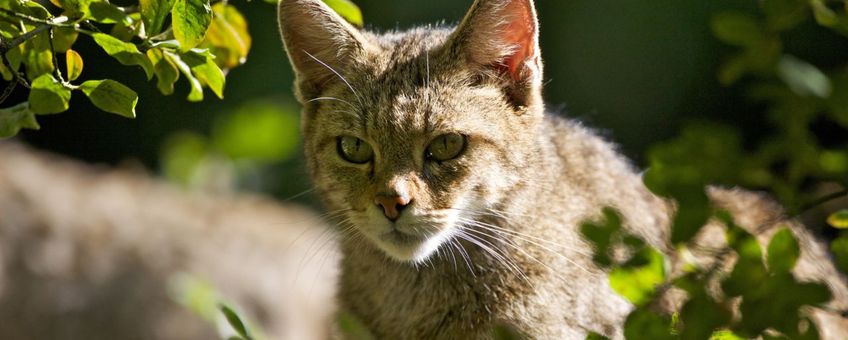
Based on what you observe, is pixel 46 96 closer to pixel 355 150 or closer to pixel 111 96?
pixel 111 96

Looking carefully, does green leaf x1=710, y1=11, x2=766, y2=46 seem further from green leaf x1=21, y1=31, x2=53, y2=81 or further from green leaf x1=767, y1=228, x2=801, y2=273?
green leaf x1=21, y1=31, x2=53, y2=81

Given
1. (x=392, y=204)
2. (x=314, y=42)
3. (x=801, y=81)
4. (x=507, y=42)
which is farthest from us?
(x=314, y=42)

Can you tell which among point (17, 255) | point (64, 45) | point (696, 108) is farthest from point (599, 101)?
point (64, 45)

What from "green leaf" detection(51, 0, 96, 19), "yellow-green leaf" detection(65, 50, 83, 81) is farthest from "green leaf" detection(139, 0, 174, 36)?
"yellow-green leaf" detection(65, 50, 83, 81)

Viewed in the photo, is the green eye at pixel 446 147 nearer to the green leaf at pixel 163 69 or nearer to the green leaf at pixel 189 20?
the green leaf at pixel 163 69

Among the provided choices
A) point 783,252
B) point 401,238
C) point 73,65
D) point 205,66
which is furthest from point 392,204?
point 783,252
